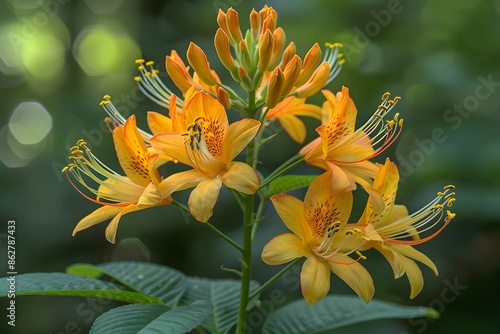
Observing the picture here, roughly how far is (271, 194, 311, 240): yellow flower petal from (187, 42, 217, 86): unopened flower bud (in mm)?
422

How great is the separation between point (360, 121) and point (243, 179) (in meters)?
1.72

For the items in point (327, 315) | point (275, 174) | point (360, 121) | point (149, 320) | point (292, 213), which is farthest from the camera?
point (360, 121)

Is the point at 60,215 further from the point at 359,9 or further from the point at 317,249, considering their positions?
the point at 317,249

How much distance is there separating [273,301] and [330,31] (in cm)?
155

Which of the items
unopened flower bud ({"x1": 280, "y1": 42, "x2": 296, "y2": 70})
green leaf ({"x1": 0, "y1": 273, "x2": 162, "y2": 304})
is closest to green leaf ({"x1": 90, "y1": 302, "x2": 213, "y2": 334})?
green leaf ({"x1": 0, "y1": 273, "x2": 162, "y2": 304})

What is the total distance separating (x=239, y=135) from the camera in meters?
1.68

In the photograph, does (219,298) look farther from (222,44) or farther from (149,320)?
(222,44)

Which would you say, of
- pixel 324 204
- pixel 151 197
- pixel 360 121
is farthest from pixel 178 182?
pixel 360 121

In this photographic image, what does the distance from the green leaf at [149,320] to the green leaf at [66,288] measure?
77 mm

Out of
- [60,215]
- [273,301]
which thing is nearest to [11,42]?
[60,215]

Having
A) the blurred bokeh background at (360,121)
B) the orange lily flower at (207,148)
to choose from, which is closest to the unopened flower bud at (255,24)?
the orange lily flower at (207,148)

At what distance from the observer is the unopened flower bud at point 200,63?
5.94 ft

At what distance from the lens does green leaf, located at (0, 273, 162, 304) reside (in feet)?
5.09

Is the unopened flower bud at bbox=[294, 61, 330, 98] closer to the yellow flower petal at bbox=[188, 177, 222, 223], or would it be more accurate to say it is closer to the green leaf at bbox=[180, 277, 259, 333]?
the yellow flower petal at bbox=[188, 177, 222, 223]
